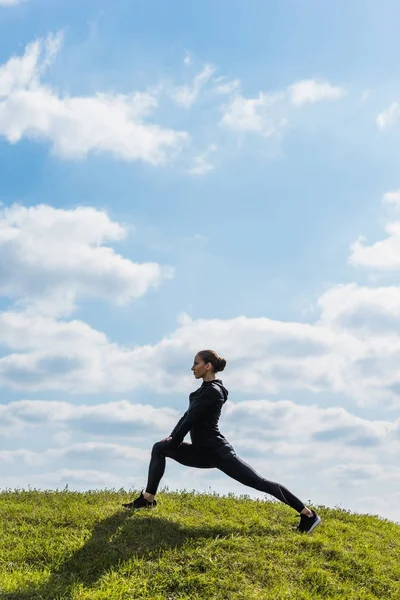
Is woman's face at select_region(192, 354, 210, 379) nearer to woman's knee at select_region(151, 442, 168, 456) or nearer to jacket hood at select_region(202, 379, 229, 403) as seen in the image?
jacket hood at select_region(202, 379, 229, 403)

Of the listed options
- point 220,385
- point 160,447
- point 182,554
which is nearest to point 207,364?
point 220,385

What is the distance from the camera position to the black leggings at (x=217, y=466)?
43.1 ft

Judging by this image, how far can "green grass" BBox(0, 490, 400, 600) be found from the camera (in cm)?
1099

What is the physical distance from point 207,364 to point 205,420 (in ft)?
3.60

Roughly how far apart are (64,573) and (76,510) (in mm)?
2614

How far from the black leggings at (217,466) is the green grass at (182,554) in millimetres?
809

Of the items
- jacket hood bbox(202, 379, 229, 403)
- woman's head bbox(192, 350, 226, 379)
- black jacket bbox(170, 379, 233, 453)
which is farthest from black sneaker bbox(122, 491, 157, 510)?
woman's head bbox(192, 350, 226, 379)

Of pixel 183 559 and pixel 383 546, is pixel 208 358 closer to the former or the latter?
pixel 183 559

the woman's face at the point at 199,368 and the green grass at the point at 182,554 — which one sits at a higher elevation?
the woman's face at the point at 199,368

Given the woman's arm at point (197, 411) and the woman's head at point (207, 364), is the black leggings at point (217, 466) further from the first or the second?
the woman's head at point (207, 364)

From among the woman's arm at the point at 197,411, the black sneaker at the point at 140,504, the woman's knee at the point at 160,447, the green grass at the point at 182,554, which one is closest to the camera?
the green grass at the point at 182,554

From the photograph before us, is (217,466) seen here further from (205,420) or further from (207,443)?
(205,420)

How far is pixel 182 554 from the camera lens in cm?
1173

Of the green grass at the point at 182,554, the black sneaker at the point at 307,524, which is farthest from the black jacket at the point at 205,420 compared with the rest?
the black sneaker at the point at 307,524
